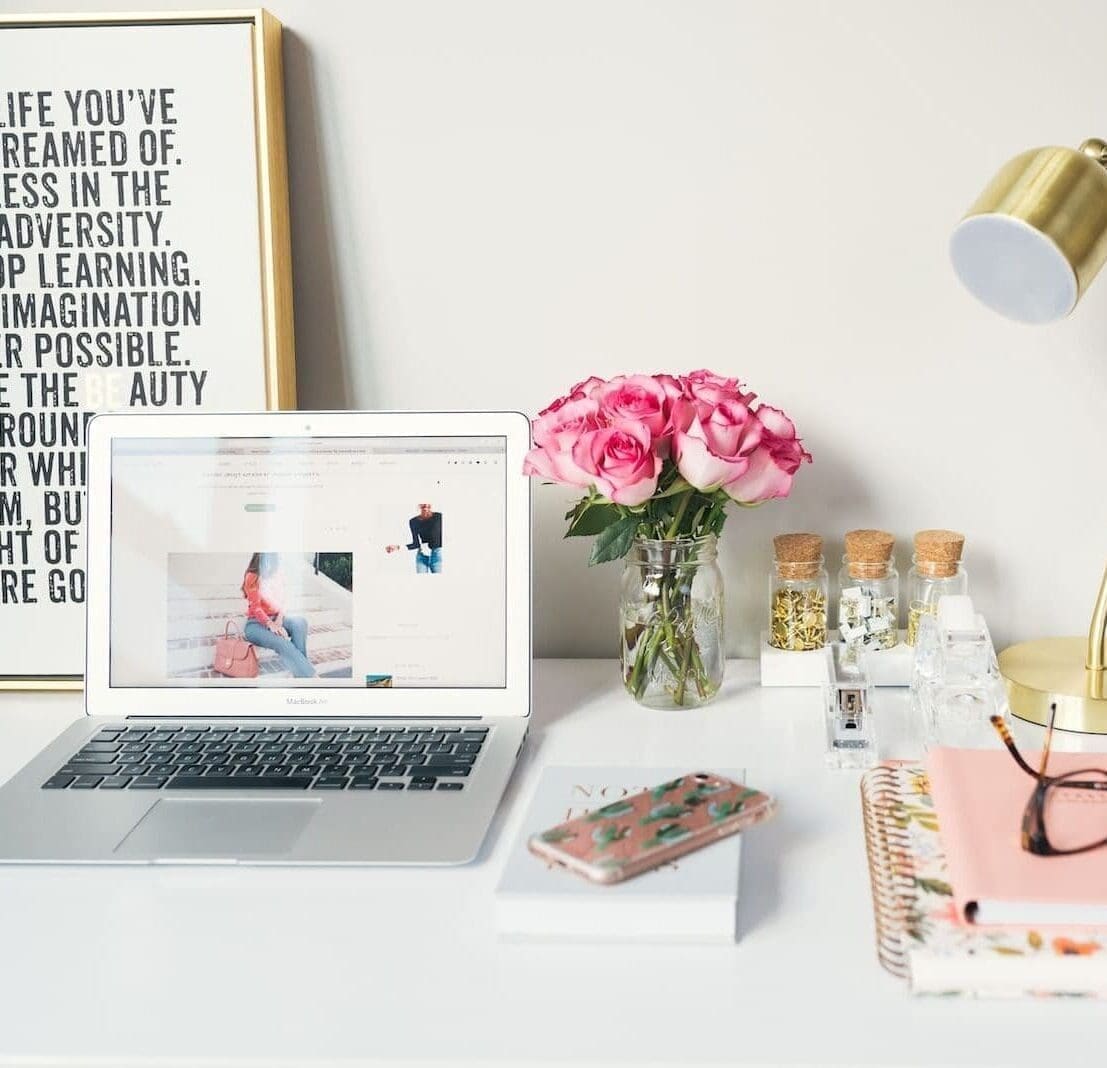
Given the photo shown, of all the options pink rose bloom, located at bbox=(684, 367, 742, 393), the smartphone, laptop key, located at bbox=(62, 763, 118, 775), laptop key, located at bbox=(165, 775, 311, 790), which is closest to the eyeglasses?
the smartphone

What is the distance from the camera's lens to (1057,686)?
1.04m

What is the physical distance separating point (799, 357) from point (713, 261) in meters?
0.12

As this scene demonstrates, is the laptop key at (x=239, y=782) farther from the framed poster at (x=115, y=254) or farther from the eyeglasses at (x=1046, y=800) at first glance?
the eyeglasses at (x=1046, y=800)

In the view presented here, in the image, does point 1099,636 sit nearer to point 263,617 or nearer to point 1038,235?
point 1038,235

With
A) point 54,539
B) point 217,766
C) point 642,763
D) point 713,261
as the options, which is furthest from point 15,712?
point 713,261

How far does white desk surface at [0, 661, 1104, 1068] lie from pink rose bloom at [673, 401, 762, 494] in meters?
0.28

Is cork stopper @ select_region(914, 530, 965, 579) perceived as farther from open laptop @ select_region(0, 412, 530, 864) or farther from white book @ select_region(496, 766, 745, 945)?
white book @ select_region(496, 766, 745, 945)

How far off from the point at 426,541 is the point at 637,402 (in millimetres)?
213

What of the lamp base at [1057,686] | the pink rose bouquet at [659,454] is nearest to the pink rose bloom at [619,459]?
the pink rose bouquet at [659,454]

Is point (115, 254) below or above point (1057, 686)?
above

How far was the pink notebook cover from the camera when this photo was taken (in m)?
0.67

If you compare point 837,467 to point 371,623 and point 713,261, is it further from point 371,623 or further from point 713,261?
point 371,623

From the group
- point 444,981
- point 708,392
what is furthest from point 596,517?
point 444,981

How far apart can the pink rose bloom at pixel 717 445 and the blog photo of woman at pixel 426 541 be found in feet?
0.69
